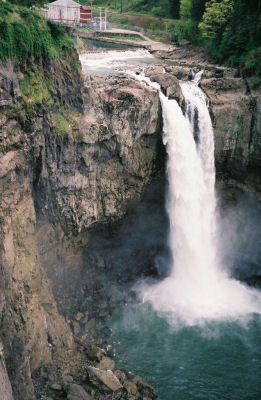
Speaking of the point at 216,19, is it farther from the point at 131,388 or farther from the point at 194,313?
the point at 131,388

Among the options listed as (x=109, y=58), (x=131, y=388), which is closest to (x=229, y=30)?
(x=109, y=58)

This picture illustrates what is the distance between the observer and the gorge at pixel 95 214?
1544 centimetres

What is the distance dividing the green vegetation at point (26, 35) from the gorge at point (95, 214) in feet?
2.12

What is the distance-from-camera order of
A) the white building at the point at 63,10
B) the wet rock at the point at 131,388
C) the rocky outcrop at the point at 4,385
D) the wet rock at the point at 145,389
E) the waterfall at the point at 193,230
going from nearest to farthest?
the rocky outcrop at the point at 4,385
the wet rock at the point at 131,388
the wet rock at the point at 145,389
the waterfall at the point at 193,230
the white building at the point at 63,10

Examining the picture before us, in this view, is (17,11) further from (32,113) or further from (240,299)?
(240,299)

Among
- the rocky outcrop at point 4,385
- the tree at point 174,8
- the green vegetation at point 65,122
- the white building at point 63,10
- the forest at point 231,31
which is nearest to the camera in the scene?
the rocky outcrop at point 4,385

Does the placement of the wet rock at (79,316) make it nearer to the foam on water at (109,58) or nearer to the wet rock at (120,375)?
the wet rock at (120,375)

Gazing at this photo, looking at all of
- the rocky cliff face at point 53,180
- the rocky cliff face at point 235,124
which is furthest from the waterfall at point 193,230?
the rocky cliff face at point 53,180

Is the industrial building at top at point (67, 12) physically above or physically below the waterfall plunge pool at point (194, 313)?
above

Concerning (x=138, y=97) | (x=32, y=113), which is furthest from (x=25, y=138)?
(x=138, y=97)

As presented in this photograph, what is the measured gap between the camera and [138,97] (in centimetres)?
2016

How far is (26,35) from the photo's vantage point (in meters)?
15.7

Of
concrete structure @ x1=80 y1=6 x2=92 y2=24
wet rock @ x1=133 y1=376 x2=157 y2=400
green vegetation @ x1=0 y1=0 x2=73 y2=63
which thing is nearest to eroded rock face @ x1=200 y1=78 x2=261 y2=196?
green vegetation @ x1=0 y1=0 x2=73 y2=63

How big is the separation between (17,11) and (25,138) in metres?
5.47
